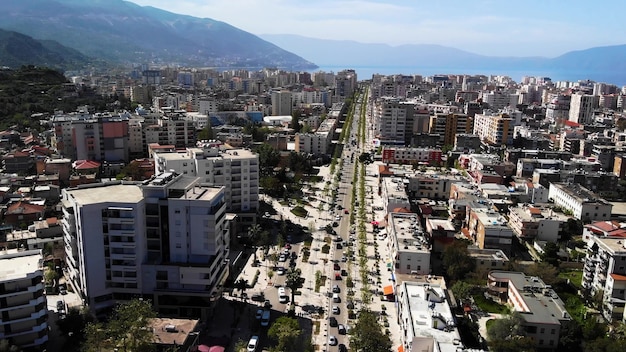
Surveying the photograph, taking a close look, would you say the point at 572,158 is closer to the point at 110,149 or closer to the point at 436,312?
the point at 436,312

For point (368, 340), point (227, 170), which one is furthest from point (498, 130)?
point (368, 340)

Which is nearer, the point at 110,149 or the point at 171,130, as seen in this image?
the point at 110,149

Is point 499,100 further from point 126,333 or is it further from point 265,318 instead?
point 126,333

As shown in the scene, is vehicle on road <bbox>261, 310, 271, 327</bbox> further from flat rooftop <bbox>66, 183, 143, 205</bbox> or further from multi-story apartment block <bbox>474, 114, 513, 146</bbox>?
multi-story apartment block <bbox>474, 114, 513, 146</bbox>

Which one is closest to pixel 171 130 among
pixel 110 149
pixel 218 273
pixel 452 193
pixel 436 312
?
pixel 110 149

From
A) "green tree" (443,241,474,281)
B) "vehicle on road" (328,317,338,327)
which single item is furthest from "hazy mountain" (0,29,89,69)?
"vehicle on road" (328,317,338,327)

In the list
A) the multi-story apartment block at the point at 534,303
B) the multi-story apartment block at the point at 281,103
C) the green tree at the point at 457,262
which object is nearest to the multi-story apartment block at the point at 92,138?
the green tree at the point at 457,262
